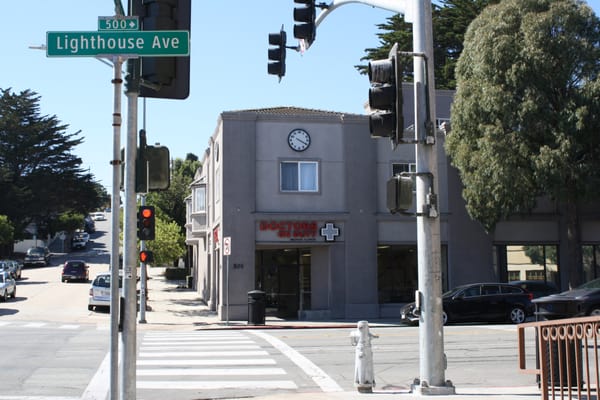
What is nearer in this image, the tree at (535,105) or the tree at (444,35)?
the tree at (535,105)

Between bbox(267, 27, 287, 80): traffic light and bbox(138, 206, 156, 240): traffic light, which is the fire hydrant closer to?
bbox(138, 206, 156, 240): traffic light

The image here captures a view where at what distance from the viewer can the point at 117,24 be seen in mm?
7121

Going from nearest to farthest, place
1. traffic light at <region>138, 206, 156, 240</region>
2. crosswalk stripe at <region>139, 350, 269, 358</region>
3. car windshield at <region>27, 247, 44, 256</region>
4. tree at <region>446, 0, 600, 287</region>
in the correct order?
1. traffic light at <region>138, 206, 156, 240</region>
2. crosswalk stripe at <region>139, 350, 269, 358</region>
3. tree at <region>446, 0, 600, 287</region>
4. car windshield at <region>27, 247, 44, 256</region>

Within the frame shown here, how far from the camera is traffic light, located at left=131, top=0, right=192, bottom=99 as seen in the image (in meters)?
7.49

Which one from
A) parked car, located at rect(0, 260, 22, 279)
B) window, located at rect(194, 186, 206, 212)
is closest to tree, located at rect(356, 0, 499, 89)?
window, located at rect(194, 186, 206, 212)

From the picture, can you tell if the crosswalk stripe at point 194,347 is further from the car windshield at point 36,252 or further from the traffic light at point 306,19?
the car windshield at point 36,252

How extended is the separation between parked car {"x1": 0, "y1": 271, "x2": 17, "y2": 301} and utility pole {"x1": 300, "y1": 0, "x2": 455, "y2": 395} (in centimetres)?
3067

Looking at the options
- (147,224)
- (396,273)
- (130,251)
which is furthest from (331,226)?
(130,251)

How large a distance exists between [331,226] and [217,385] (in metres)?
17.0

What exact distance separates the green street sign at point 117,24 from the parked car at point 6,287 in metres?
32.0

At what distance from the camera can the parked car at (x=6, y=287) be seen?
35.9m

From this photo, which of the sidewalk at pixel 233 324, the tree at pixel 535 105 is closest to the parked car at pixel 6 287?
the sidewalk at pixel 233 324

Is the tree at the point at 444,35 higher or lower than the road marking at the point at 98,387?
higher

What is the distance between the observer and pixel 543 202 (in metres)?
31.2
